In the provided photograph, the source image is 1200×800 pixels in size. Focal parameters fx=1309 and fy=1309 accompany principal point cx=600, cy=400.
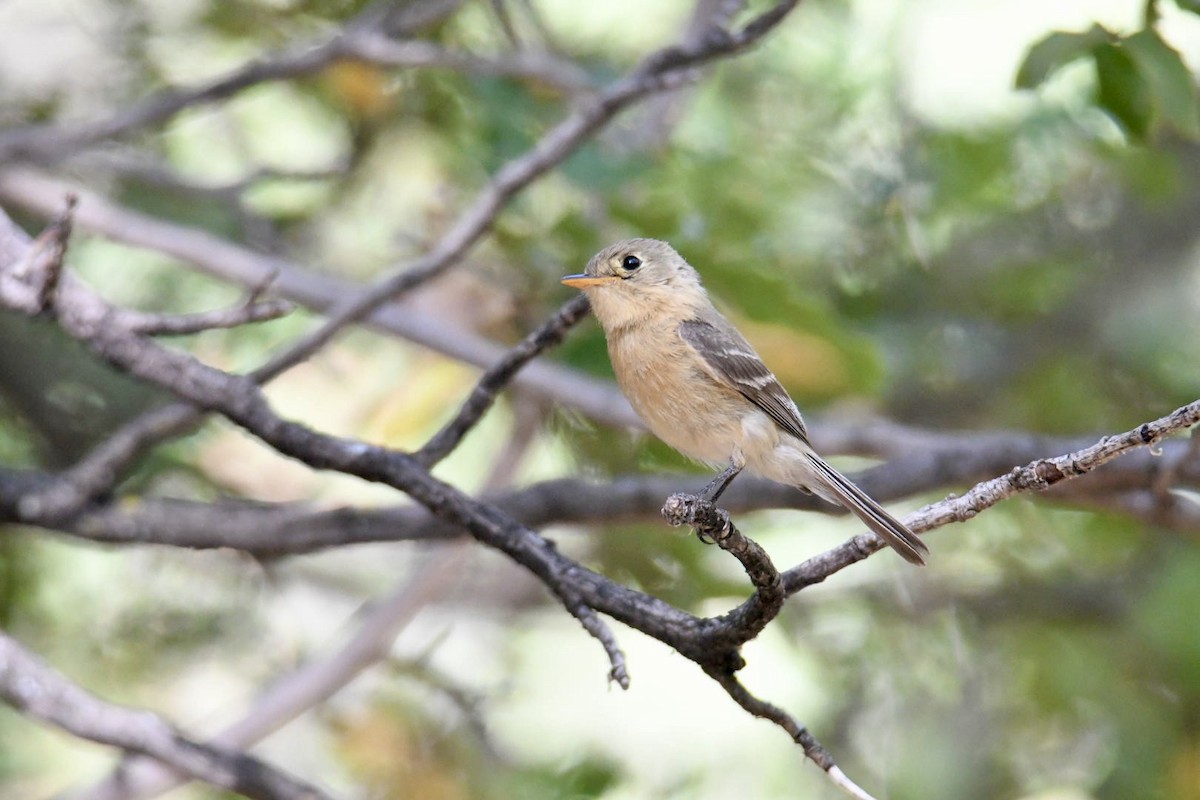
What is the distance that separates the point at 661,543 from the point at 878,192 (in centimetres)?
206

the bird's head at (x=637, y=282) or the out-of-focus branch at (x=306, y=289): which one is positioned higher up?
the bird's head at (x=637, y=282)

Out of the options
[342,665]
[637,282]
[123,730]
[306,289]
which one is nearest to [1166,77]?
[637,282]

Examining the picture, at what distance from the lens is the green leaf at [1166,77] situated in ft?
10.00

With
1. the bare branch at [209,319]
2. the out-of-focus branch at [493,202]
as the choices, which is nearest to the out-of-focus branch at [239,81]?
the out-of-focus branch at [493,202]

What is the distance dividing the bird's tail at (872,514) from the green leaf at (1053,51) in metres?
1.09

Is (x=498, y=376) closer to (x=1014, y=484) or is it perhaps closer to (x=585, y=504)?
(x=585, y=504)

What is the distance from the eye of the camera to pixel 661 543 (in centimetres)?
471

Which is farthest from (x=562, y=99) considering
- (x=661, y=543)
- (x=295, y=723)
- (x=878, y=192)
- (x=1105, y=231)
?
(x=295, y=723)

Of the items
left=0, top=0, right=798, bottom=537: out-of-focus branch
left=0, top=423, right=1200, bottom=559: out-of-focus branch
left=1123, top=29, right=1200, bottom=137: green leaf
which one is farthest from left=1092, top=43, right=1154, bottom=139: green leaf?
left=0, top=423, right=1200, bottom=559: out-of-focus branch

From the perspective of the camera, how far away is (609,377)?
4.67 m

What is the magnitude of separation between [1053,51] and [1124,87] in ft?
0.71

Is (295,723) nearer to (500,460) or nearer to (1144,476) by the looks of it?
(500,460)

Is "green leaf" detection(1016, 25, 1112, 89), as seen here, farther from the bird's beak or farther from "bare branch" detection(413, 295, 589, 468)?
the bird's beak

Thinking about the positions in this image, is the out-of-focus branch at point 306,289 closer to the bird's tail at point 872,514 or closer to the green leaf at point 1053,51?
the bird's tail at point 872,514
